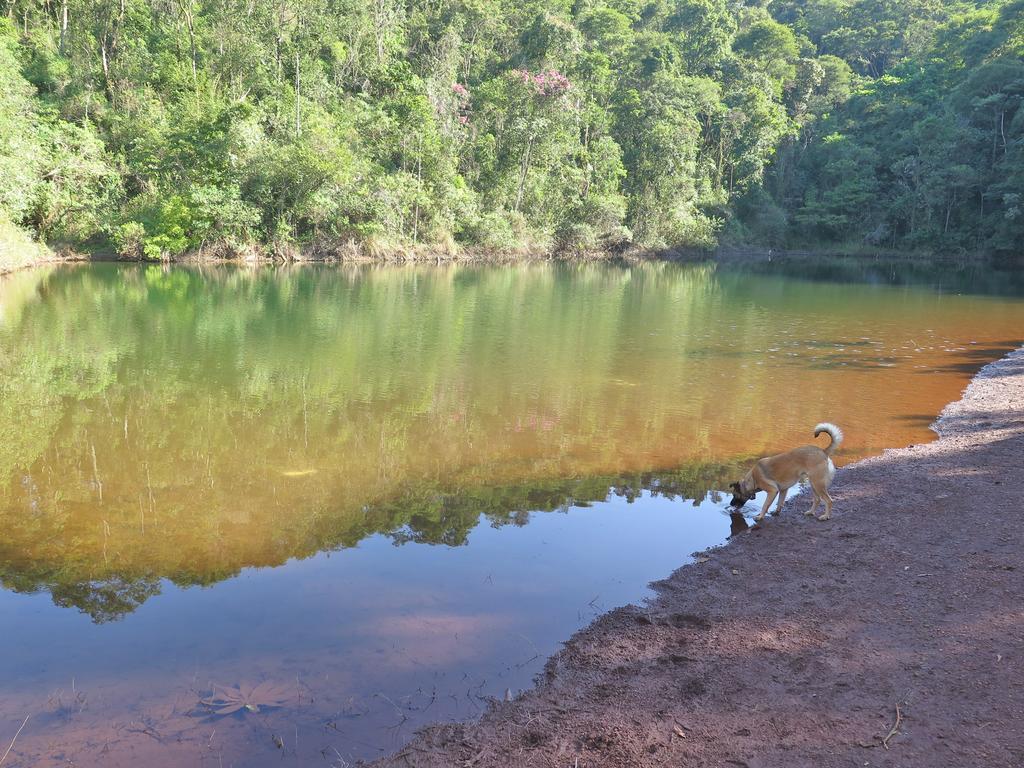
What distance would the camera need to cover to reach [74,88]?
41625 mm

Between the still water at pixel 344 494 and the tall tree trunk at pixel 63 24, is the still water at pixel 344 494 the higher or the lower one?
the lower one

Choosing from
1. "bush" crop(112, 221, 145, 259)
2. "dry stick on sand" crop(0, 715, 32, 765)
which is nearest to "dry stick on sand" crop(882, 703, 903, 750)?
"dry stick on sand" crop(0, 715, 32, 765)

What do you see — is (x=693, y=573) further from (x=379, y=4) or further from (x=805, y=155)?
(x=805, y=155)

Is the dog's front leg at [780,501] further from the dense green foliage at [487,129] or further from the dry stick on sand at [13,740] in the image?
the dense green foliage at [487,129]

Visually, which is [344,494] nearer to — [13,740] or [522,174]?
[13,740]

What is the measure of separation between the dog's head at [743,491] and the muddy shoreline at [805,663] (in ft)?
1.74

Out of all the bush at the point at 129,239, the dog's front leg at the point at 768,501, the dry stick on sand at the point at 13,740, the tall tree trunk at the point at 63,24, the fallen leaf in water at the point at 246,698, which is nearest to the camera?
the dry stick on sand at the point at 13,740

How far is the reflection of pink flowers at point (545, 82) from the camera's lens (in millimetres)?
52031

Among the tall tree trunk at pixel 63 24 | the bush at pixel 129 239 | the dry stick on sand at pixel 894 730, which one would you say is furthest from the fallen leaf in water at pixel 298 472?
the tall tree trunk at pixel 63 24

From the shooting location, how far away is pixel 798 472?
673 centimetres

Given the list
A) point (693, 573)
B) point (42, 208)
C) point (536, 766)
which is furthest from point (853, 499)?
point (42, 208)

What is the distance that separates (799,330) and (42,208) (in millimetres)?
Answer: 33963

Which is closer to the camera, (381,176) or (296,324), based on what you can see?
(296,324)

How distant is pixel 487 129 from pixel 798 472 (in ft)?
168
